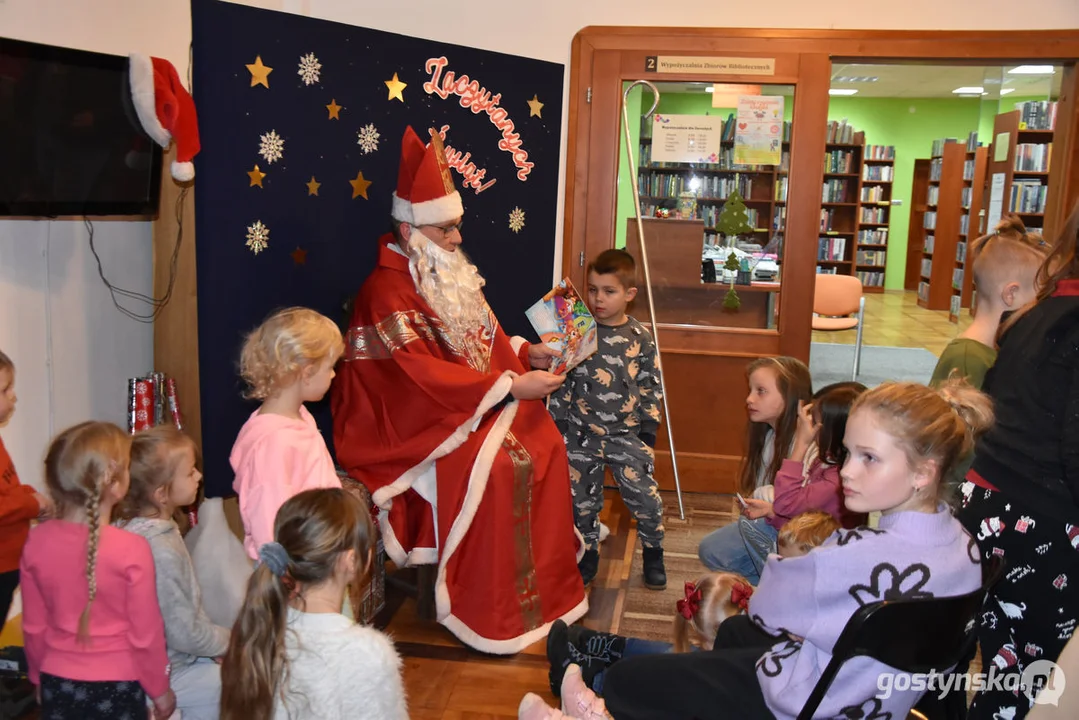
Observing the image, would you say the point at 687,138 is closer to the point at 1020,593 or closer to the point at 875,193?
the point at 1020,593

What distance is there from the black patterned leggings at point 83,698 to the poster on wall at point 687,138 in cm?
371

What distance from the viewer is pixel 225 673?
6.02 feet

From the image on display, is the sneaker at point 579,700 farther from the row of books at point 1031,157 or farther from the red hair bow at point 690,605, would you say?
the row of books at point 1031,157

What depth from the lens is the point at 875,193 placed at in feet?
52.8

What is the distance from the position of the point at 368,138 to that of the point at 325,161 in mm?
236

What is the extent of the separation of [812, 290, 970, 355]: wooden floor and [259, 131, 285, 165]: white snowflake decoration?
7988 millimetres

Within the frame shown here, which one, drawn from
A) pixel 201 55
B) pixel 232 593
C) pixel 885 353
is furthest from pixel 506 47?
pixel 885 353

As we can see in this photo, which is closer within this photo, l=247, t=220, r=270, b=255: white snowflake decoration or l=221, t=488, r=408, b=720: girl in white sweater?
l=221, t=488, r=408, b=720: girl in white sweater

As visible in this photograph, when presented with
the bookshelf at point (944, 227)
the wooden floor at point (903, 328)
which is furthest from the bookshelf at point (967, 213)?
the wooden floor at point (903, 328)

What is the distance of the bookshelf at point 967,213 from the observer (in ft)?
38.3

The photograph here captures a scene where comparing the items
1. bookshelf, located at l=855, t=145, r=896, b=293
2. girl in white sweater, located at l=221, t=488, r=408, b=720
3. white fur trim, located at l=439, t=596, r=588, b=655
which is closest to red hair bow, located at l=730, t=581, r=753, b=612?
white fur trim, located at l=439, t=596, r=588, b=655

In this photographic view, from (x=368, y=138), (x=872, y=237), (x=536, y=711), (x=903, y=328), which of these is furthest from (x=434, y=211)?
(x=872, y=237)

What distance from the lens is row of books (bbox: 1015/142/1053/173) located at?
8.02 meters

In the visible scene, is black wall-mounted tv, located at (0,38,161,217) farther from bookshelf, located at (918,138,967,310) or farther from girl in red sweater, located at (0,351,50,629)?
bookshelf, located at (918,138,967,310)
